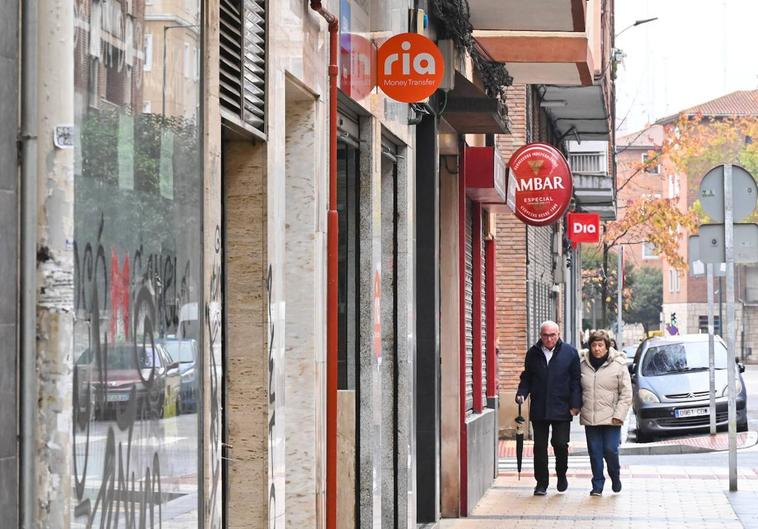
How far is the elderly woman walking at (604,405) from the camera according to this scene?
1628cm

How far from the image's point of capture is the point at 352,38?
938 centimetres

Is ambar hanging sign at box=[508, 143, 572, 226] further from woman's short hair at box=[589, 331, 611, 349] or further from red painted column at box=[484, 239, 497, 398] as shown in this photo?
woman's short hair at box=[589, 331, 611, 349]

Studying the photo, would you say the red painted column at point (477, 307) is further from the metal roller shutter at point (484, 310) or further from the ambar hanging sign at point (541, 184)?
the ambar hanging sign at point (541, 184)

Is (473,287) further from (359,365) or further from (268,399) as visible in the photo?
(268,399)

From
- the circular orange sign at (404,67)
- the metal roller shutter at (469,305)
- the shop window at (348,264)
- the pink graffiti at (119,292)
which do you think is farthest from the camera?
the metal roller shutter at (469,305)

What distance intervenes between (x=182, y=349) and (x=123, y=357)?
2.63 ft

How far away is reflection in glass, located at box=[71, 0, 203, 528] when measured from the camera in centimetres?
455

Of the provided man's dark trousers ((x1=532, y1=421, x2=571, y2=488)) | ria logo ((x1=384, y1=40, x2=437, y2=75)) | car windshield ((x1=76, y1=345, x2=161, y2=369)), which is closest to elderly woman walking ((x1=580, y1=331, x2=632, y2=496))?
man's dark trousers ((x1=532, y1=421, x2=571, y2=488))

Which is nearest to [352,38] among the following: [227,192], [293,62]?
[293,62]

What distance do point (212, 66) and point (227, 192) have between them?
0.96 meters

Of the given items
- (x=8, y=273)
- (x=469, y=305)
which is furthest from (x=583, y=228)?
(x=8, y=273)

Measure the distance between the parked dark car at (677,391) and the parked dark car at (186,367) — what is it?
20.8m

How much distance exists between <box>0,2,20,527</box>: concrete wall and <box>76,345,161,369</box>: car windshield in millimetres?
598

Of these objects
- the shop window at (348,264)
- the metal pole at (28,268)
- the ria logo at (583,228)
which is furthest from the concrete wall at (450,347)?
the ria logo at (583,228)
